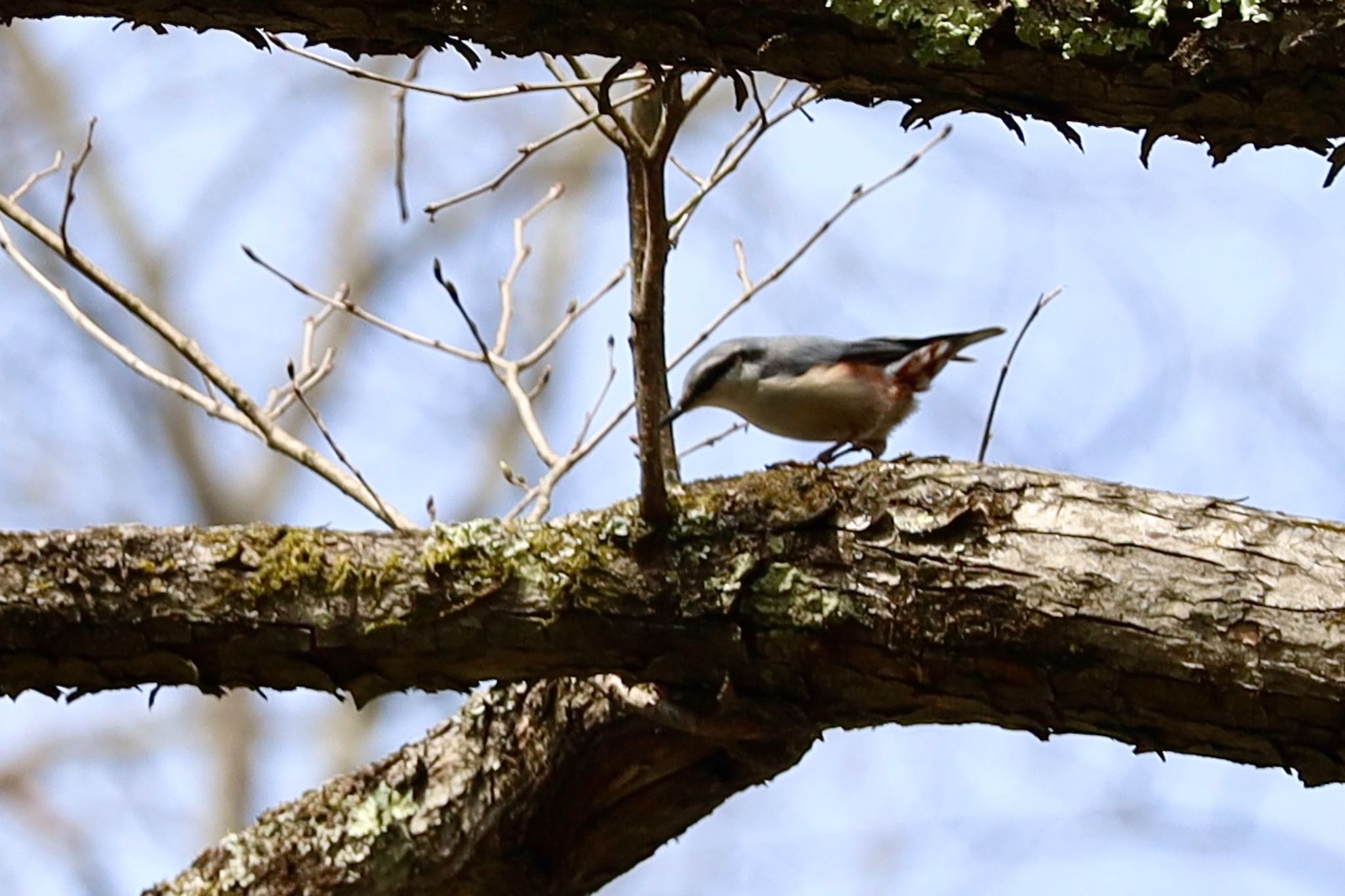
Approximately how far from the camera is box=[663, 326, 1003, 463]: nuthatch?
326 cm

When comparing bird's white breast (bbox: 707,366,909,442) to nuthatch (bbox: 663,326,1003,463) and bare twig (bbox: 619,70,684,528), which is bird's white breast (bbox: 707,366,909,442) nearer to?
nuthatch (bbox: 663,326,1003,463)

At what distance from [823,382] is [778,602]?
4.92 ft

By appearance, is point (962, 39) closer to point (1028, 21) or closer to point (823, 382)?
point (1028, 21)

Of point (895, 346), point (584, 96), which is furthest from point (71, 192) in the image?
point (895, 346)

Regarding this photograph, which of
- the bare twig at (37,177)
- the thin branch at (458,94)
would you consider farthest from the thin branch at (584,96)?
the bare twig at (37,177)

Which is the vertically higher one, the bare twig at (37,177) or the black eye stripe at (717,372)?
the bare twig at (37,177)

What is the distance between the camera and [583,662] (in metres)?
1.91

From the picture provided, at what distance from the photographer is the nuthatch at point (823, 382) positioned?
3.26 meters

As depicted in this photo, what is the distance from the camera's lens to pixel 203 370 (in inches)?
119

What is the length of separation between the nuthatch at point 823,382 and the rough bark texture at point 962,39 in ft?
4.95

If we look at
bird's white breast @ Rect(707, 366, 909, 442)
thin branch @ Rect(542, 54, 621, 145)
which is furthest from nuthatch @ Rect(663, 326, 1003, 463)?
thin branch @ Rect(542, 54, 621, 145)

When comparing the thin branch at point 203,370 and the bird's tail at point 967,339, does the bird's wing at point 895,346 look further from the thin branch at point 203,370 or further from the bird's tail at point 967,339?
the thin branch at point 203,370

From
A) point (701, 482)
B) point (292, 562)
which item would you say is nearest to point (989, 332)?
point (701, 482)

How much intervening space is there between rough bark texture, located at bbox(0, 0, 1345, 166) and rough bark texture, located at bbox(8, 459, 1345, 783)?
53 cm
